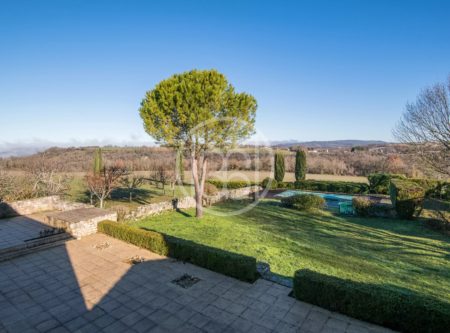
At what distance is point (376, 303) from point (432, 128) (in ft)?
37.9

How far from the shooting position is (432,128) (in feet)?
41.8

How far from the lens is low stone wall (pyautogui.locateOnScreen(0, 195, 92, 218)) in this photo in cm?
1248

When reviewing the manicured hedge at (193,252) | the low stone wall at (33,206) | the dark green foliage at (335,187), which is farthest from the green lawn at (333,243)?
the dark green foliage at (335,187)

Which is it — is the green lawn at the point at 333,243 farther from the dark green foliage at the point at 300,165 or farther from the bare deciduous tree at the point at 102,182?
the dark green foliage at the point at 300,165

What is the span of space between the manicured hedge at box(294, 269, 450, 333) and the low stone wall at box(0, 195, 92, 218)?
12296 millimetres

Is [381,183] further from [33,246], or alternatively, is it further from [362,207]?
[33,246]

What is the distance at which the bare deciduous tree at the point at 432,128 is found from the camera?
40.7ft

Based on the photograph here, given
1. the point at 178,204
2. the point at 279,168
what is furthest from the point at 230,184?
the point at 178,204

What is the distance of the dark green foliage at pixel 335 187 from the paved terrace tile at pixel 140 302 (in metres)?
23.2

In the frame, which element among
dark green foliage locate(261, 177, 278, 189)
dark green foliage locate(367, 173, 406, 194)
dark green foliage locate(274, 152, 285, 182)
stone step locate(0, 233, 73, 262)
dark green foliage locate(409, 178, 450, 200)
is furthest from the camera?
dark green foliage locate(274, 152, 285, 182)

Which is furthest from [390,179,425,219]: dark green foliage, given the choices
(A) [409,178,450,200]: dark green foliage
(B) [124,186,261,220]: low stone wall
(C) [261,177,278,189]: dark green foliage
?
(C) [261,177,278,189]: dark green foliage

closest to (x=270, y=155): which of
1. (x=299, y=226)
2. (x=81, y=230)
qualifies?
(x=299, y=226)

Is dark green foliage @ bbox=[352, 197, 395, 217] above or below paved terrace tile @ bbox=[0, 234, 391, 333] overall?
below

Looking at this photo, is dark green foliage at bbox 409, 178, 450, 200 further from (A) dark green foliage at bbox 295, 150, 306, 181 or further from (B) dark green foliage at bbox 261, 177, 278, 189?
(B) dark green foliage at bbox 261, 177, 278, 189
